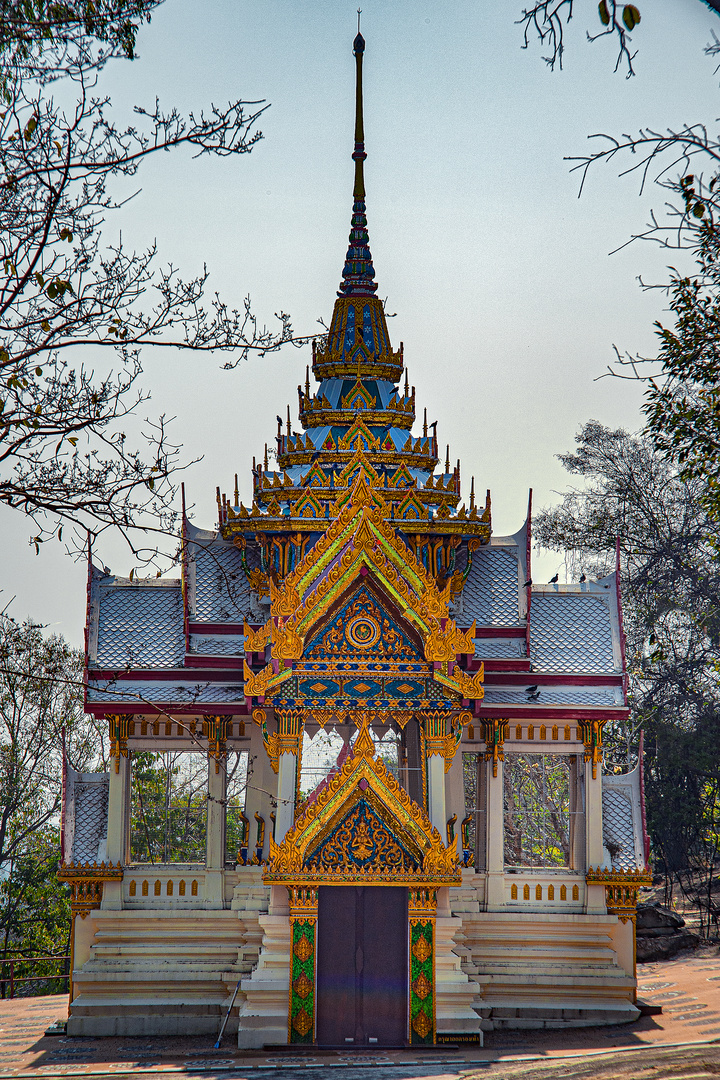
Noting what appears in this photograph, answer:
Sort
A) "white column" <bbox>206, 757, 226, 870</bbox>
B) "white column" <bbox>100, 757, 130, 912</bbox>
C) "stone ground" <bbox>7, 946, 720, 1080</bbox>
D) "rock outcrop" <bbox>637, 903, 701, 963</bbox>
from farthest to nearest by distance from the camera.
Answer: "rock outcrop" <bbox>637, 903, 701, 963</bbox>
"white column" <bbox>206, 757, 226, 870</bbox>
"white column" <bbox>100, 757, 130, 912</bbox>
"stone ground" <bbox>7, 946, 720, 1080</bbox>

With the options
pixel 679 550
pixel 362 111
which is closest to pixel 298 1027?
pixel 362 111

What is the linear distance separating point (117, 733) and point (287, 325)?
351 inches

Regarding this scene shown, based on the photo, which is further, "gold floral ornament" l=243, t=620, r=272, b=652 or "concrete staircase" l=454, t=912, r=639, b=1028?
"concrete staircase" l=454, t=912, r=639, b=1028

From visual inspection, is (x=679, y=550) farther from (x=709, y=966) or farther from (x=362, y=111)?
(x=362, y=111)

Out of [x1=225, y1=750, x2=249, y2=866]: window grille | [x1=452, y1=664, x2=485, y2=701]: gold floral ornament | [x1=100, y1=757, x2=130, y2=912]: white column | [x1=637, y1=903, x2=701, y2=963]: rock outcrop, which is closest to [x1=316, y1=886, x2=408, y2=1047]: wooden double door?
[x1=225, y1=750, x2=249, y2=866]: window grille

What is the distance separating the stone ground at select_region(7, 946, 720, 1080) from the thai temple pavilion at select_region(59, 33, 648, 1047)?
48cm

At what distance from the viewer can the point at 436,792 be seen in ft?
51.9

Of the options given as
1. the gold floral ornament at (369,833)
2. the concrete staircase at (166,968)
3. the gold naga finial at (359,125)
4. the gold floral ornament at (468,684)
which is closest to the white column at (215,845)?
the concrete staircase at (166,968)

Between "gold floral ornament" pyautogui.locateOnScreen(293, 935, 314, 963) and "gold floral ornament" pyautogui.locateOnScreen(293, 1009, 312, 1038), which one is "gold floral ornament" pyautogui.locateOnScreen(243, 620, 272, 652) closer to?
"gold floral ornament" pyautogui.locateOnScreen(293, 935, 314, 963)

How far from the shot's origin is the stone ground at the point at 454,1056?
12453mm

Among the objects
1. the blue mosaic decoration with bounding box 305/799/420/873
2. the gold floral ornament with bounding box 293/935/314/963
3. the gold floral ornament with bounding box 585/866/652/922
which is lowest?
the gold floral ornament with bounding box 293/935/314/963

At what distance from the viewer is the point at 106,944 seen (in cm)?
1777

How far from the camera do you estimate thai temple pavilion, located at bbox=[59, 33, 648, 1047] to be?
1529 cm

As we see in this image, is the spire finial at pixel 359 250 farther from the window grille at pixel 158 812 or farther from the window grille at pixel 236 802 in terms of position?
the window grille at pixel 158 812
